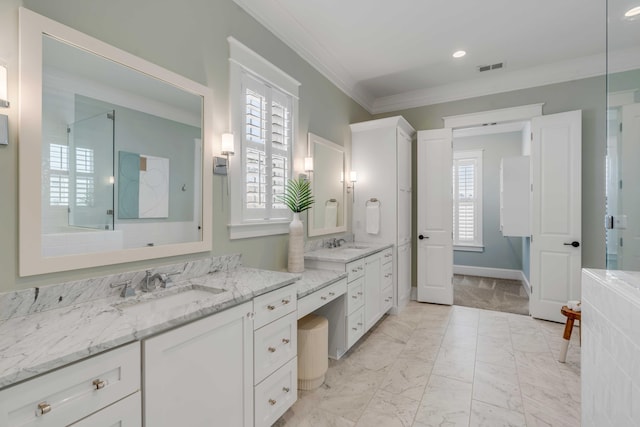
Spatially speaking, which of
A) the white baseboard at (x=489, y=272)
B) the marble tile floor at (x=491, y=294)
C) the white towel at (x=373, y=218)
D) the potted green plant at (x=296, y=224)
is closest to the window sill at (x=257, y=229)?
the potted green plant at (x=296, y=224)

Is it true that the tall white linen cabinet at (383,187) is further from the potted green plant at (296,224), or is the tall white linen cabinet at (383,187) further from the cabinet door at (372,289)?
the potted green plant at (296,224)

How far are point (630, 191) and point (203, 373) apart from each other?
2235mm

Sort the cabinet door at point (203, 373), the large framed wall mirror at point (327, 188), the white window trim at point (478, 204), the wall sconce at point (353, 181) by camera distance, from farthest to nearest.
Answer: the white window trim at point (478, 204), the wall sconce at point (353, 181), the large framed wall mirror at point (327, 188), the cabinet door at point (203, 373)

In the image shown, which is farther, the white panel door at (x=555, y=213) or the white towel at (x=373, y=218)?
the white towel at (x=373, y=218)

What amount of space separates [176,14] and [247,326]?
1.88 meters

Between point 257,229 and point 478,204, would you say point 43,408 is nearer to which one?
point 257,229

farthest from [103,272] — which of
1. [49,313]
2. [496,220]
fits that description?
[496,220]

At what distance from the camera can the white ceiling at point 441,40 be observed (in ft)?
8.52

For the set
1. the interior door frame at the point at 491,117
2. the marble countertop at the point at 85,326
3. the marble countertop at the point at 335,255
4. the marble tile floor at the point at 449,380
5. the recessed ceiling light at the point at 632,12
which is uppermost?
the interior door frame at the point at 491,117

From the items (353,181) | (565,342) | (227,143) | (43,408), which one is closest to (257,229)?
(227,143)

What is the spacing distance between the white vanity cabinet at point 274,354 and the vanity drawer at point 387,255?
177 centimetres

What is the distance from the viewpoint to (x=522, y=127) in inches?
215

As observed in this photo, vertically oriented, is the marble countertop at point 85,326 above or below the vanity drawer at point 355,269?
above

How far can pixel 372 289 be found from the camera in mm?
3219
